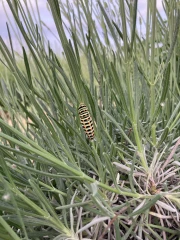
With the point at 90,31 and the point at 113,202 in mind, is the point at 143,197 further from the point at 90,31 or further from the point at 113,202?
the point at 90,31

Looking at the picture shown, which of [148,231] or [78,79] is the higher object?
[78,79]

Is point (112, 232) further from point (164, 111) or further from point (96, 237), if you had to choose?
point (164, 111)

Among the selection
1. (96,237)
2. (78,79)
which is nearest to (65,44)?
(78,79)

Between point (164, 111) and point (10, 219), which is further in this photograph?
point (164, 111)

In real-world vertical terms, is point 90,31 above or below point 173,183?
above

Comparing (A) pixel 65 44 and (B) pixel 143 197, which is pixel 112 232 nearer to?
(B) pixel 143 197
